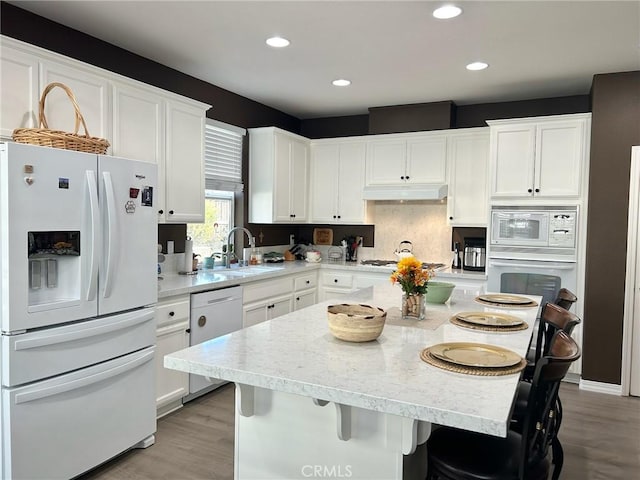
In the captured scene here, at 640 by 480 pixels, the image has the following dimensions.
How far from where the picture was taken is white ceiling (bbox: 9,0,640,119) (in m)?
2.75

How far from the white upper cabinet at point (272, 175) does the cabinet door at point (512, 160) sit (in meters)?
2.06

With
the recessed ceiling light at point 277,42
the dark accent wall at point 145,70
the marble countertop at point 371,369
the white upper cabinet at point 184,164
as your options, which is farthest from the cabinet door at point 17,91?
the marble countertop at point 371,369

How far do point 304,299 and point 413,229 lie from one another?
58.1 inches

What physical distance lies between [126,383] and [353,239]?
3.37 metres

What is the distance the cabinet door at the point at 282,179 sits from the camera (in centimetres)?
485

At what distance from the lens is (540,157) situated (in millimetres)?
4137

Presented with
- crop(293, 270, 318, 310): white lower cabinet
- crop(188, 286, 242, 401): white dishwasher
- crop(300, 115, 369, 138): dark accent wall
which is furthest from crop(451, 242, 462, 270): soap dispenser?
crop(188, 286, 242, 401): white dishwasher

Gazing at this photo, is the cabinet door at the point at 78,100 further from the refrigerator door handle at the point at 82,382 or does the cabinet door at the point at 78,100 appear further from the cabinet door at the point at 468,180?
the cabinet door at the point at 468,180

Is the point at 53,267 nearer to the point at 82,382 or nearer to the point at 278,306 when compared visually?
the point at 82,382

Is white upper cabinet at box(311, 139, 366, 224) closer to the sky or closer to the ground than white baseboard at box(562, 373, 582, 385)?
closer to the sky

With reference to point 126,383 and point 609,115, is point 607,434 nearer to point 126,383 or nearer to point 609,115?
point 609,115

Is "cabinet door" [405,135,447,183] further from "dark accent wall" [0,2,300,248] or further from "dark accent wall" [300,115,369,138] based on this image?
"dark accent wall" [0,2,300,248]

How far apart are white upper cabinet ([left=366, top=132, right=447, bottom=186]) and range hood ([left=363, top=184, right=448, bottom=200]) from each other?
6 centimetres

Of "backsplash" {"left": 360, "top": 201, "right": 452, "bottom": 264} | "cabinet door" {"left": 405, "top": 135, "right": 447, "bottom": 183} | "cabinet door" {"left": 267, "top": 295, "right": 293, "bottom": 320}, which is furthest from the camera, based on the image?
"backsplash" {"left": 360, "top": 201, "right": 452, "bottom": 264}
